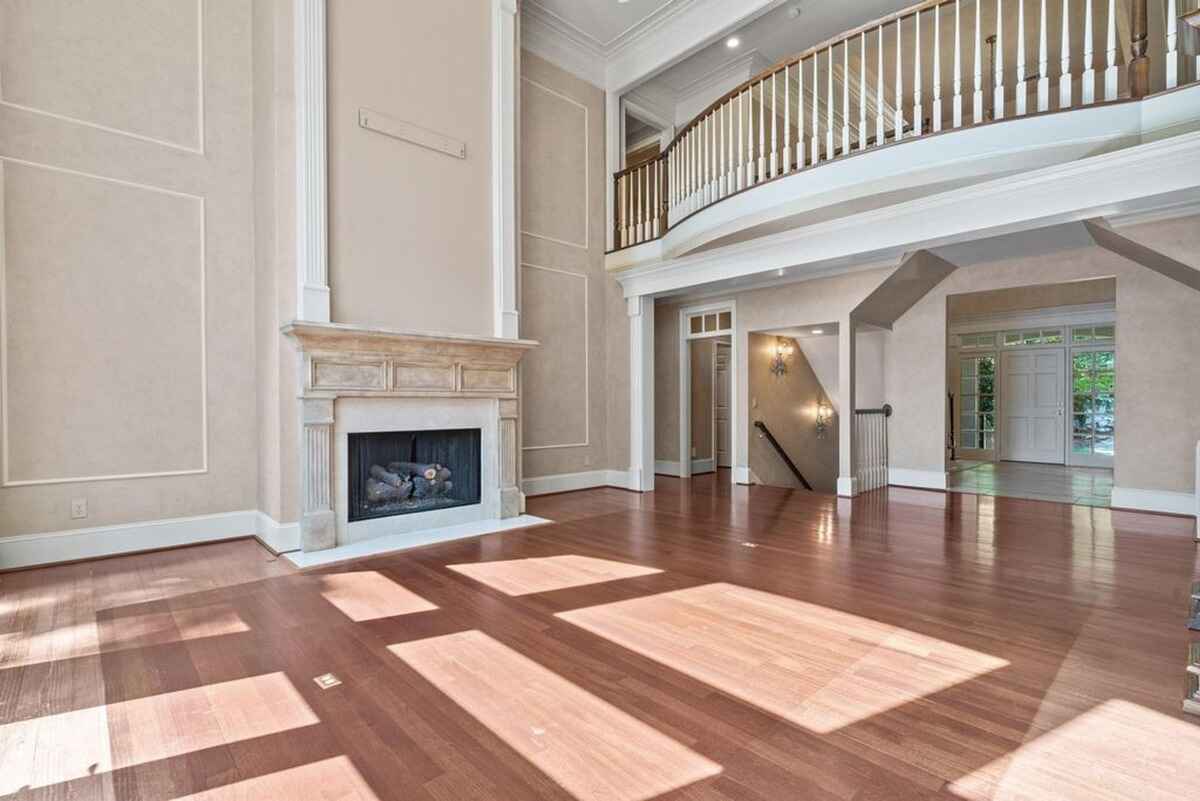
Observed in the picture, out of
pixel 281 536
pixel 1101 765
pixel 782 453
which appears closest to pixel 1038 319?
pixel 782 453

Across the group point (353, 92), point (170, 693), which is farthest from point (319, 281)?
point (170, 693)

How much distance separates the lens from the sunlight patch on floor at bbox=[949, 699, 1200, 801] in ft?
5.39

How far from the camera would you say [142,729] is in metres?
2.01

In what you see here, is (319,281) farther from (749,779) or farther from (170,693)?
(749,779)

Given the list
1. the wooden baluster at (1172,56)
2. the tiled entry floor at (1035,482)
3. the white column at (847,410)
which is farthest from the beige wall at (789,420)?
the wooden baluster at (1172,56)

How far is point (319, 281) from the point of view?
14.3ft

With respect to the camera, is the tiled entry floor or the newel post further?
the tiled entry floor

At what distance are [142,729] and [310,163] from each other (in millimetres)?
3804

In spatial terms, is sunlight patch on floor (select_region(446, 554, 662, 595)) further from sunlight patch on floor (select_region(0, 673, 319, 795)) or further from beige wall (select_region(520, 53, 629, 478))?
beige wall (select_region(520, 53, 629, 478))

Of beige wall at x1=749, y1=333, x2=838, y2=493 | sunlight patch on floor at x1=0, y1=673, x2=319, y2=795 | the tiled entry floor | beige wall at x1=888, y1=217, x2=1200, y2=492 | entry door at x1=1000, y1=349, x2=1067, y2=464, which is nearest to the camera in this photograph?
sunlight patch on floor at x1=0, y1=673, x2=319, y2=795

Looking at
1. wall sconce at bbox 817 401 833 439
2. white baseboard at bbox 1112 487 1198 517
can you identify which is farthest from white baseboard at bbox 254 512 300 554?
wall sconce at bbox 817 401 833 439

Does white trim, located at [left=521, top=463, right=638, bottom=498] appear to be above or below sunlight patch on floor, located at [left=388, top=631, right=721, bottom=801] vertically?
above

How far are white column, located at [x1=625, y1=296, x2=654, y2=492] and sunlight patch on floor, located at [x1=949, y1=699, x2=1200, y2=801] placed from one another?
5.30 metres

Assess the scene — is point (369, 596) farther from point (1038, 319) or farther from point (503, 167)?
point (1038, 319)
